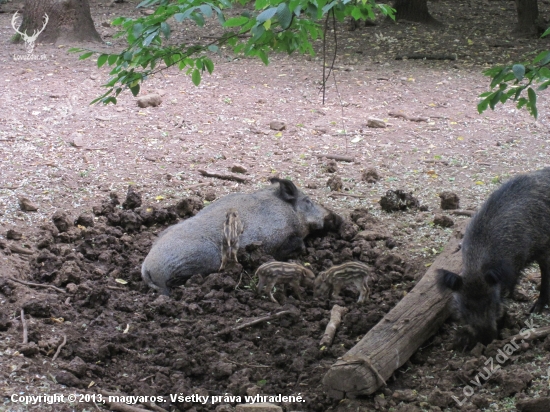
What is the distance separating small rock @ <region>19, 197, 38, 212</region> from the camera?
6.82 meters

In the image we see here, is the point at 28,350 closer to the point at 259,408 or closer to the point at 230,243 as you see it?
the point at 259,408

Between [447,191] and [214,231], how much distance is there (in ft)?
9.57

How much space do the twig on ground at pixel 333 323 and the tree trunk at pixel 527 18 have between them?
35.0ft

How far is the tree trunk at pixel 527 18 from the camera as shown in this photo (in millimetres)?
13844

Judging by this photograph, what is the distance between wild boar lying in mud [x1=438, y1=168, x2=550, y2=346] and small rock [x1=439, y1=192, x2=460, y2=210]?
1.68m

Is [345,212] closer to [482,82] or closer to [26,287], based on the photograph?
[26,287]

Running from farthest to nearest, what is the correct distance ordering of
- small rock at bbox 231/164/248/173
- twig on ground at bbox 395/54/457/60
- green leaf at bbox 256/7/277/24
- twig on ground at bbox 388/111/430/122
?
1. twig on ground at bbox 395/54/457/60
2. twig on ground at bbox 388/111/430/122
3. small rock at bbox 231/164/248/173
4. green leaf at bbox 256/7/277/24

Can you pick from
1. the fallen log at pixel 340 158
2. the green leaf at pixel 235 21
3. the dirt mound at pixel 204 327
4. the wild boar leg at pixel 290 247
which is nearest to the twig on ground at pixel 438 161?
the fallen log at pixel 340 158

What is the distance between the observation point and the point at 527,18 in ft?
45.7

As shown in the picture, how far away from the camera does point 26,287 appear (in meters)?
5.43

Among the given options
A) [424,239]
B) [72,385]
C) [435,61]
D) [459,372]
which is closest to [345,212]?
[424,239]

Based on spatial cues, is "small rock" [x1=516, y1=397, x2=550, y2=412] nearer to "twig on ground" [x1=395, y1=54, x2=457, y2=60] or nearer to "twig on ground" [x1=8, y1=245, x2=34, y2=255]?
"twig on ground" [x1=8, y1=245, x2=34, y2=255]

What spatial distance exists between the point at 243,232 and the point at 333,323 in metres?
1.50

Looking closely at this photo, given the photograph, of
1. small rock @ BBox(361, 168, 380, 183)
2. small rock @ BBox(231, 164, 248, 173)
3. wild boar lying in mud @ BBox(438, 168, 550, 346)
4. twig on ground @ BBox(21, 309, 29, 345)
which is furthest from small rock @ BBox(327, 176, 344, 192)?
twig on ground @ BBox(21, 309, 29, 345)
